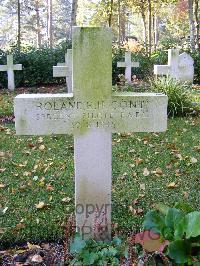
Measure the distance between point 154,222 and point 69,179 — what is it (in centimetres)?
231

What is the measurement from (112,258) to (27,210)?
1.51m

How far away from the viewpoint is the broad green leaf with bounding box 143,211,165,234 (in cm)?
268

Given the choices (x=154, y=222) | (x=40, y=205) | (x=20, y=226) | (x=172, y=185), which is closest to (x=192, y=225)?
(x=154, y=222)

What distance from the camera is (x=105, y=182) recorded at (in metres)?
3.26

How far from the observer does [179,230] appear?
2559mm

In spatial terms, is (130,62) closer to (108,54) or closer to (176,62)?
(176,62)

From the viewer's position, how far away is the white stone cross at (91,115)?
2.97 m

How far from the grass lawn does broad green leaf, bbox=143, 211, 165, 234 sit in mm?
895

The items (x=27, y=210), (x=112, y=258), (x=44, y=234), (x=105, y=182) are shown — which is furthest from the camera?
(x=27, y=210)

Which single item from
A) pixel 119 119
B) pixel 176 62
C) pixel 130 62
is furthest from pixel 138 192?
pixel 130 62

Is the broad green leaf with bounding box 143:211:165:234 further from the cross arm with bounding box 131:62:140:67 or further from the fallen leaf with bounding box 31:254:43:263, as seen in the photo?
the cross arm with bounding box 131:62:140:67

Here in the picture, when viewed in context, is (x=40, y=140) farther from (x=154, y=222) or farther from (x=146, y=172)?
(x=154, y=222)

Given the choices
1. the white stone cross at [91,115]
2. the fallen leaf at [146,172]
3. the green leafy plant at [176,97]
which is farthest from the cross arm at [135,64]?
the white stone cross at [91,115]

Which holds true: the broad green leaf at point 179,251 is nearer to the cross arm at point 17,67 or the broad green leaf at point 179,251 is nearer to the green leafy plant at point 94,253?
the green leafy plant at point 94,253
